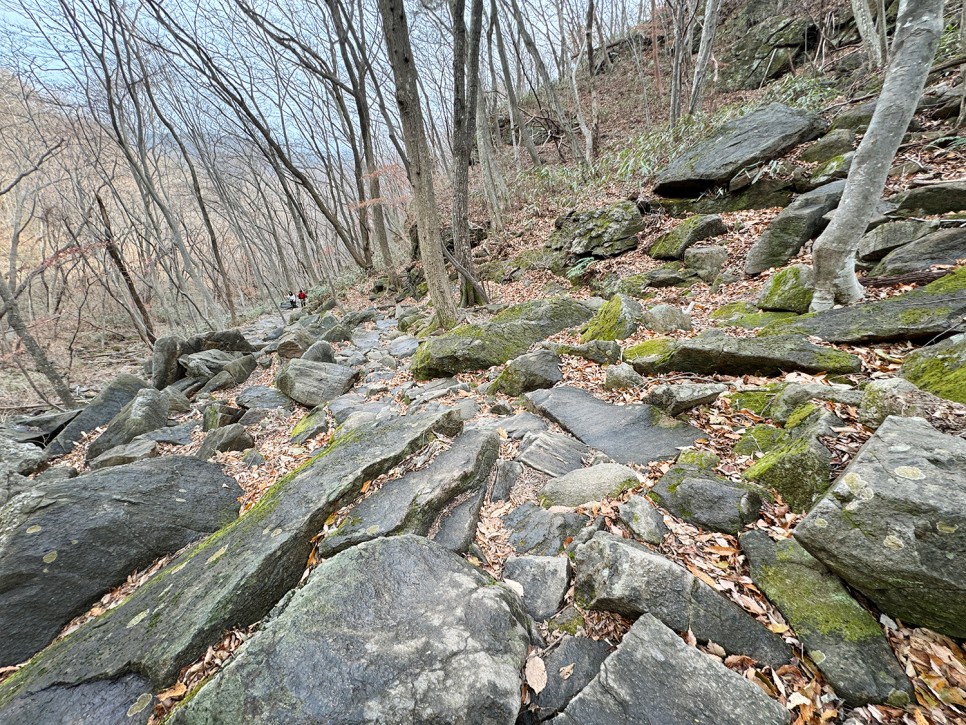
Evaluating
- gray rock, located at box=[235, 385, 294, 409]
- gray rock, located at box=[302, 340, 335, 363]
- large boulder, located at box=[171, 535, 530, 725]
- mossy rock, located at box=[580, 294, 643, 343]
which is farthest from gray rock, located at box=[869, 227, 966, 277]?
gray rock, located at box=[302, 340, 335, 363]

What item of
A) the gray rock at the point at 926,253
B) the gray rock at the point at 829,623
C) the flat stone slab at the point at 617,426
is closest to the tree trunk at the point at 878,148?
the gray rock at the point at 926,253

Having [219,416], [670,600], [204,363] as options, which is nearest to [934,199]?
[670,600]

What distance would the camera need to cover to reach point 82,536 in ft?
10.8

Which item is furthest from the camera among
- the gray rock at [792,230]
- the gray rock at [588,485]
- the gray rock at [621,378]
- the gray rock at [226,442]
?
the gray rock at [792,230]

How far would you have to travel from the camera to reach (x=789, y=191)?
7930 millimetres

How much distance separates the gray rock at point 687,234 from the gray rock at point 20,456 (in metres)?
12.6

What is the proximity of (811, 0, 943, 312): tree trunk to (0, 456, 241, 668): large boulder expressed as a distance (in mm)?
7240

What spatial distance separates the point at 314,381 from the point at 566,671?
661cm

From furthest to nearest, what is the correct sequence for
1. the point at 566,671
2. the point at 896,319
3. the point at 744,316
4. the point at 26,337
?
1. the point at 26,337
2. the point at 744,316
3. the point at 896,319
4. the point at 566,671

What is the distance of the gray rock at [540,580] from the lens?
7.37 feet

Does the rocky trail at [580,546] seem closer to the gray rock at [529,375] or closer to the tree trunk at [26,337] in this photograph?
the gray rock at [529,375]

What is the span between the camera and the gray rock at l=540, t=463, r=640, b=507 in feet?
9.80

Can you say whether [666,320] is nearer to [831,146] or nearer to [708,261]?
[708,261]

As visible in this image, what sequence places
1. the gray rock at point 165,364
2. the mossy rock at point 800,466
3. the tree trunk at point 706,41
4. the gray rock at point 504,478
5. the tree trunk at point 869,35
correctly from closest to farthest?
the mossy rock at point 800,466
the gray rock at point 504,478
the tree trunk at point 869,35
the gray rock at point 165,364
the tree trunk at point 706,41
